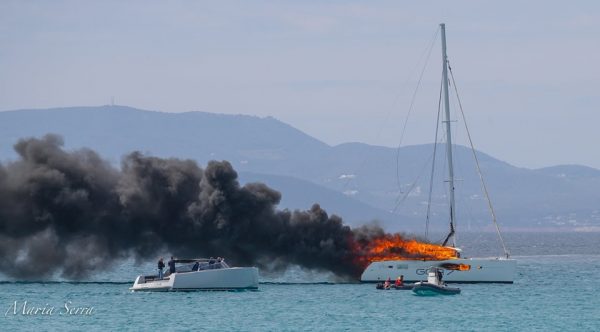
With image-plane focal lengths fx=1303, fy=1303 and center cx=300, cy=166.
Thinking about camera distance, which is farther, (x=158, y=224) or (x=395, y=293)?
(x=158, y=224)

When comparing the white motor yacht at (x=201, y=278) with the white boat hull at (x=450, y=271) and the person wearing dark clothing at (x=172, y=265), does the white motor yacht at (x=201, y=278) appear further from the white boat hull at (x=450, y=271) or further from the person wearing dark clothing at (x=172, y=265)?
the white boat hull at (x=450, y=271)

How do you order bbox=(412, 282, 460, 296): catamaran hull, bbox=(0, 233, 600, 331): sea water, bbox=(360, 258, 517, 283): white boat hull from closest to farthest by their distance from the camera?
bbox=(0, 233, 600, 331): sea water, bbox=(412, 282, 460, 296): catamaran hull, bbox=(360, 258, 517, 283): white boat hull

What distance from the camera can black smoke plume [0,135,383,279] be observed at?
3819 inches

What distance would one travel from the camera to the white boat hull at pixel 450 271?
9650cm

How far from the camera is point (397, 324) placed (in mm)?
73312

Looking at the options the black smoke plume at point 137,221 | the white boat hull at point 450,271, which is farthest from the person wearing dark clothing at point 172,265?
the white boat hull at point 450,271

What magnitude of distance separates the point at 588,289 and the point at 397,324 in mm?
30379

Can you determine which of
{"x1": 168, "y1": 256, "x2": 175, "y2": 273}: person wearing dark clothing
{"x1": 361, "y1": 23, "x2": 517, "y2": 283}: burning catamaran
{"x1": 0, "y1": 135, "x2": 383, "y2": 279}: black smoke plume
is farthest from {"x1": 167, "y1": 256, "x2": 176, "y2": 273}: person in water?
{"x1": 361, "y1": 23, "x2": 517, "y2": 283}: burning catamaran

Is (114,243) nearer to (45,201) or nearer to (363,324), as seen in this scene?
(45,201)

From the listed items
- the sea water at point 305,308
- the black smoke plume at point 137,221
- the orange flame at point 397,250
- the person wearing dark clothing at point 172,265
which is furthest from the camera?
the orange flame at point 397,250

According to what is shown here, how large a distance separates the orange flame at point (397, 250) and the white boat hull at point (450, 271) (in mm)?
1047

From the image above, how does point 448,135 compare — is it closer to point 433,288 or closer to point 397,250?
point 397,250

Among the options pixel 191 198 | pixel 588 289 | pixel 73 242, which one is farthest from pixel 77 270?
pixel 588 289

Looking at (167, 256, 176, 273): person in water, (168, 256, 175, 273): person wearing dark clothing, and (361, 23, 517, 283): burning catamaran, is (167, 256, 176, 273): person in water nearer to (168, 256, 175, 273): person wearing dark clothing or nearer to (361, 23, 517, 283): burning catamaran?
(168, 256, 175, 273): person wearing dark clothing
